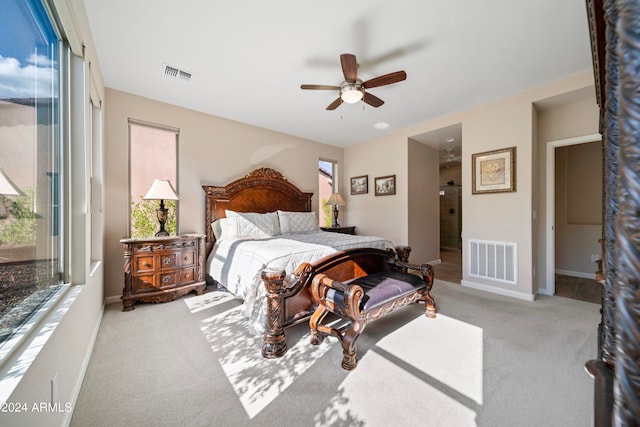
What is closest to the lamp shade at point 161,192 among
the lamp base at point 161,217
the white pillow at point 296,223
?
the lamp base at point 161,217

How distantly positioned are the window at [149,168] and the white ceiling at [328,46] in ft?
1.58

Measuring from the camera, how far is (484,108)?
379 centimetres

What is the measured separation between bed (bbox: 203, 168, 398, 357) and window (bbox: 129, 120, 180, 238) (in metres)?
0.54

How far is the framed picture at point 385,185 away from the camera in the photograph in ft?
16.7

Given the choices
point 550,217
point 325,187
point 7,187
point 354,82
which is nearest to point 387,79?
point 354,82

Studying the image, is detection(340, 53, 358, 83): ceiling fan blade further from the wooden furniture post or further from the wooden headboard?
the wooden headboard

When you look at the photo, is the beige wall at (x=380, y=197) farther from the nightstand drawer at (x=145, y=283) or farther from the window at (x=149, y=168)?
the nightstand drawer at (x=145, y=283)

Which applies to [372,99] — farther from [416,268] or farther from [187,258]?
[187,258]

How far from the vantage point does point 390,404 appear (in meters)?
1.59

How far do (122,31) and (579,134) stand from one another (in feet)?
17.2

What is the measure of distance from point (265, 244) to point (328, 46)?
2.11 metres

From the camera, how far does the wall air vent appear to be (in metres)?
3.53

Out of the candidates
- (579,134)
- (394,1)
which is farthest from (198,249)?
(579,134)

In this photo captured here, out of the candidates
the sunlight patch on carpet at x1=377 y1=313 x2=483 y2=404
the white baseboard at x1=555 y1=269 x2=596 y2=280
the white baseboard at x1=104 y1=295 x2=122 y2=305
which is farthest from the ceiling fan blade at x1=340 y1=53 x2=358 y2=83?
the white baseboard at x1=555 y1=269 x2=596 y2=280
